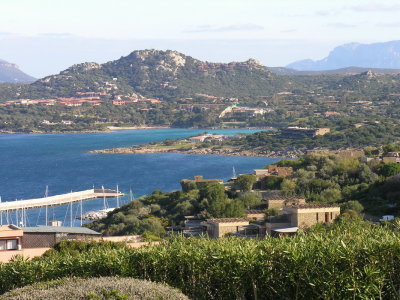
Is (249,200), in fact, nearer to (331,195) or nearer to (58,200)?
(331,195)

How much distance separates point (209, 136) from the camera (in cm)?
9106

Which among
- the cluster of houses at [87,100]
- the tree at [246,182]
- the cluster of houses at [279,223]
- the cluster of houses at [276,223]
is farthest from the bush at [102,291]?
the cluster of houses at [87,100]

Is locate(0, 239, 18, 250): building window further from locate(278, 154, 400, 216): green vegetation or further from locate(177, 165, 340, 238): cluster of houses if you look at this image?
locate(278, 154, 400, 216): green vegetation

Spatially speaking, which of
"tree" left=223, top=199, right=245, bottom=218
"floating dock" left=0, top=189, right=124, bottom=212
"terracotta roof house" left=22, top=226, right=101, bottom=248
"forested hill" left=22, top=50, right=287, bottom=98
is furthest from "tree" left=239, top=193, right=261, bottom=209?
"forested hill" left=22, top=50, right=287, bottom=98

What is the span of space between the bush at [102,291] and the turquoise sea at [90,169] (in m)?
30.1

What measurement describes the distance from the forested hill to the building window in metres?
142

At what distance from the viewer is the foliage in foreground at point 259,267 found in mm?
8508

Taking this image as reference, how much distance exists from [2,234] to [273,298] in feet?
22.8

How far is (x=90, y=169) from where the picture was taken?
67.6 metres

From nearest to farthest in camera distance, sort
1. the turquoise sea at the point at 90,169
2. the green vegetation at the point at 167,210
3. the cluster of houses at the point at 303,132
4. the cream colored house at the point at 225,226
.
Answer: the cream colored house at the point at 225,226 → the green vegetation at the point at 167,210 → the turquoise sea at the point at 90,169 → the cluster of houses at the point at 303,132


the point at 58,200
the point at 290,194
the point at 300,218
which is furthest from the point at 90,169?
the point at 300,218

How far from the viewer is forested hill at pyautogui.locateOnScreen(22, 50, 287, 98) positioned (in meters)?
160

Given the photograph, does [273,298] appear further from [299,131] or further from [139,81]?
[139,81]

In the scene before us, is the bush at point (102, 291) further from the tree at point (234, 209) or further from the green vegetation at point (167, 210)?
the tree at point (234, 209)
